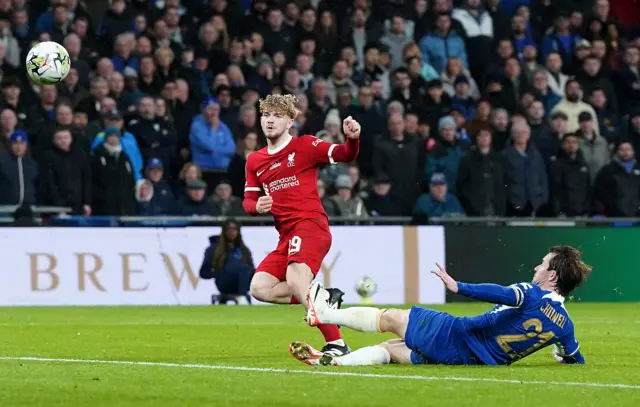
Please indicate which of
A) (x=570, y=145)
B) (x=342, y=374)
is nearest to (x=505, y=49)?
(x=570, y=145)

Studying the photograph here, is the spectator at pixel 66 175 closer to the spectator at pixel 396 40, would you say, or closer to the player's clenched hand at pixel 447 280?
the spectator at pixel 396 40

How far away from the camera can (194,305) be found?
19.6 metres

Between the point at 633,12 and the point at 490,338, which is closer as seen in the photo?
the point at 490,338

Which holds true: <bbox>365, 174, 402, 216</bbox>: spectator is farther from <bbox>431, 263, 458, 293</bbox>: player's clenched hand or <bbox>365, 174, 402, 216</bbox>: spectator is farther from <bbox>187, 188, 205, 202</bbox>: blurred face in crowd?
<bbox>431, 263, 458, 293</bbox>: player's clenched hand

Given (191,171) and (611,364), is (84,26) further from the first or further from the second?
(611,364)

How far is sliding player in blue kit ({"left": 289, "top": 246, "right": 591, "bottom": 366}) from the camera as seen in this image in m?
9.71

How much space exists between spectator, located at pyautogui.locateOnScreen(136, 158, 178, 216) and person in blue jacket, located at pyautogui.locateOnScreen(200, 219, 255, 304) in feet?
2.75

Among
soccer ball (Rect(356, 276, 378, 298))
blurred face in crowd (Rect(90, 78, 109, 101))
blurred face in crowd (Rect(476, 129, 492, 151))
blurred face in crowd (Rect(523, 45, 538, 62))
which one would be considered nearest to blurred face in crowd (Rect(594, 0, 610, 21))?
blurred face in crowd (Rect(523, 45, 538, 62))

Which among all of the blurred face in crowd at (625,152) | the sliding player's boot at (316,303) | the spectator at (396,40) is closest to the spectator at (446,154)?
the spectator at (396,40)

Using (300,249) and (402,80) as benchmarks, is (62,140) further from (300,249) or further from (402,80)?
(300,249)

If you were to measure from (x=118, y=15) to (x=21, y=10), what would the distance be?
1.51 meters

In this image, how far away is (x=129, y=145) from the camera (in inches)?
782

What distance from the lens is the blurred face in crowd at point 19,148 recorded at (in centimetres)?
1884

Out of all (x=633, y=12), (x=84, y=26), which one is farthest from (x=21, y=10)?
(x=633, y=12)
